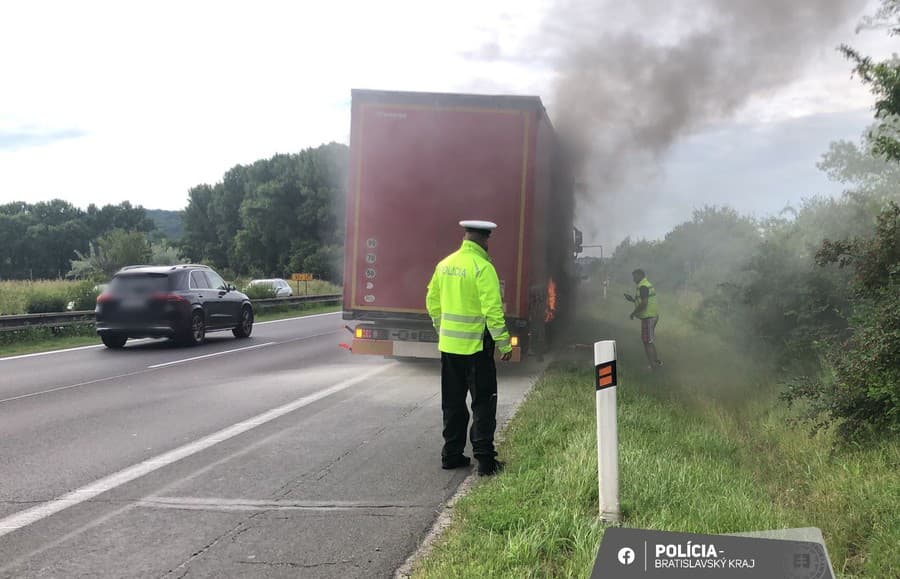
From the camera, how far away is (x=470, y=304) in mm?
5633

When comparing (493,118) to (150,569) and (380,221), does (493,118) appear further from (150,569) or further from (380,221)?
(150,569)

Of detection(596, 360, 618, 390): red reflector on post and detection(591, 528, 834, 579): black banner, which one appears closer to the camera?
detection(591, 528, 834, 579): black banner

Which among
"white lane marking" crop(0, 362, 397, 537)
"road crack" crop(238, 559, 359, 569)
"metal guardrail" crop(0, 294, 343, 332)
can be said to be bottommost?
"white lane marking" crop(0, 362, 397, 537)

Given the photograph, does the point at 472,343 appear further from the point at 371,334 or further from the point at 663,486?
the point at 371,334

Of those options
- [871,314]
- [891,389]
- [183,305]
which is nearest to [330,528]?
[891,389]

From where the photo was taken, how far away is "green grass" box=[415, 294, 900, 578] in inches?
151

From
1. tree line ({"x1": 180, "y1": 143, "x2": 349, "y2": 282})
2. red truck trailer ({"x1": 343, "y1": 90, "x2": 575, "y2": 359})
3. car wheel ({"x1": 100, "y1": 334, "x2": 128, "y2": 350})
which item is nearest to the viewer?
red truck trailer ({"x1": 343, "y1": 90, "x2": 575, "y2": 359})

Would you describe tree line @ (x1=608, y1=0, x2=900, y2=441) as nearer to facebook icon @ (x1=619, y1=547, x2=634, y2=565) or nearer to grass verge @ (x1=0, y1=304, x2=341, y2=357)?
facebook icon @ (x1=619, y1=547, x2=634, y2=565)

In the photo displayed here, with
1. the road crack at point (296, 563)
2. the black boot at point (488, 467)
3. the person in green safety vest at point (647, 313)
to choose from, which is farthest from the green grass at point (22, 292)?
the road crack at point (296, 563)

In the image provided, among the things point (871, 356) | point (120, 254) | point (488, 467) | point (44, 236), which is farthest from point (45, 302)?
point (44, 236)

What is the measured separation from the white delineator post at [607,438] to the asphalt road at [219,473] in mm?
1016

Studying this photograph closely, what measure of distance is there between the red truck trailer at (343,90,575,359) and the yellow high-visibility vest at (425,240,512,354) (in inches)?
178

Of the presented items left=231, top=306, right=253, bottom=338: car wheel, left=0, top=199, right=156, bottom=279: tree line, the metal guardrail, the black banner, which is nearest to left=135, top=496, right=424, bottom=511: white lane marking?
the black banner

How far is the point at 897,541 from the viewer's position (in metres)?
4.31
